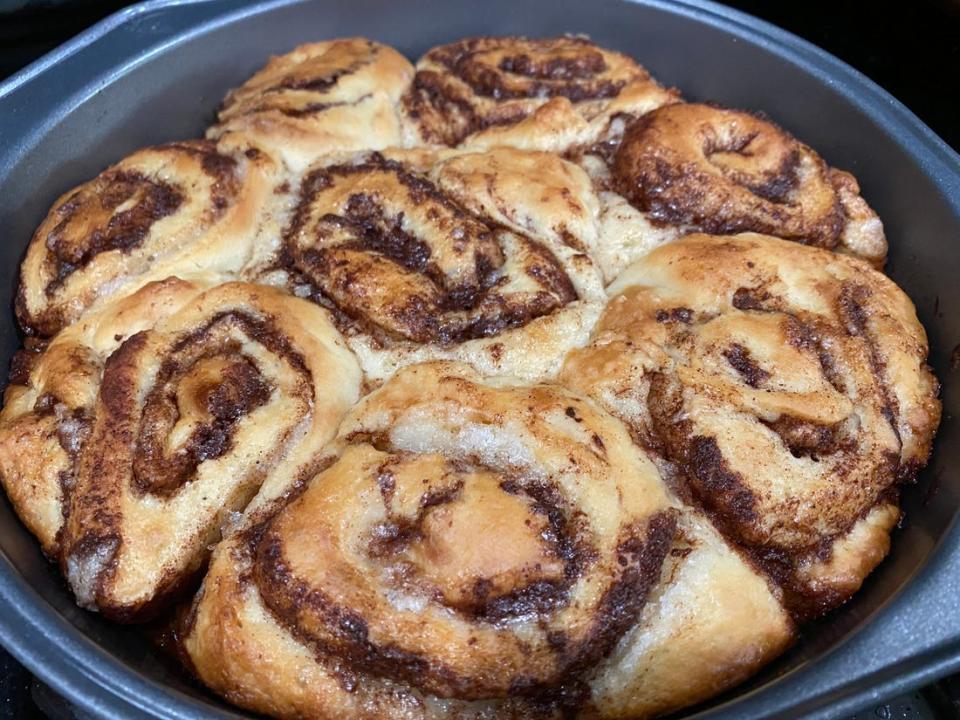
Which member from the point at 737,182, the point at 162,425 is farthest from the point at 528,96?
the point at 162,425

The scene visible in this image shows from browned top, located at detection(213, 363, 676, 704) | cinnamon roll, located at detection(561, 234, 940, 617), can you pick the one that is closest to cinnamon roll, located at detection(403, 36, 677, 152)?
cinnamon roll, located at detection(561, 234, 940, 617)

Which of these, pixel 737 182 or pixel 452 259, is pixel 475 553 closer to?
pixel 452 259

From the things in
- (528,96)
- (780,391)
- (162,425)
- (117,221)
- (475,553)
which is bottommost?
(780,391)

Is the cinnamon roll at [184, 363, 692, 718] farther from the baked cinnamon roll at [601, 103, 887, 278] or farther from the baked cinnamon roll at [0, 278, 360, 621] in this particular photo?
the baked cinnamon roll at [601, 103, 887, 278]

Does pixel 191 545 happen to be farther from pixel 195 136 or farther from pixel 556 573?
pixel 195 136

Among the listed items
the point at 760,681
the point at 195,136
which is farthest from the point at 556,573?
the point at 195,136

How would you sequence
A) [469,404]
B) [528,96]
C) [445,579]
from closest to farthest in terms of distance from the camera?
[445,579]
[469,404]
[528,96]

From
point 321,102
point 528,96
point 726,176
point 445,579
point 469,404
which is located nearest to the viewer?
point 445,579
